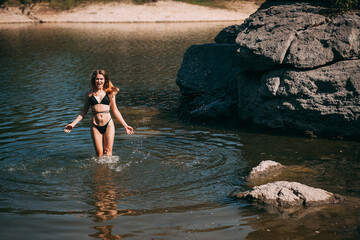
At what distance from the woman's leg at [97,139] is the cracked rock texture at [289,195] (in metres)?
3.44

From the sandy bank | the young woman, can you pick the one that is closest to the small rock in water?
the young woman

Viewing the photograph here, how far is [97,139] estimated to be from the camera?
9.23 m

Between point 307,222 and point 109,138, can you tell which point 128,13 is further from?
point 307,222

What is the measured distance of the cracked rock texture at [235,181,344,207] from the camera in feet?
22.2

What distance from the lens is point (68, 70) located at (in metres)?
21.9

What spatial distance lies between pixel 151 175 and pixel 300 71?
4.72m

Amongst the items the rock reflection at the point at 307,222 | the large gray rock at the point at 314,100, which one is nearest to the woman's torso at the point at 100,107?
the rock reflection at the point at 307,222

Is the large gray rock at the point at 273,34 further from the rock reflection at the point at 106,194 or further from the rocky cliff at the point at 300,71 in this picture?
the rock reflection at the point at 106,194

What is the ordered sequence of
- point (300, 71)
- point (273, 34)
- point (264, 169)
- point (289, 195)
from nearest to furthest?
point (289, 195), point (264, 169), point (300, 71), point (273, 34)

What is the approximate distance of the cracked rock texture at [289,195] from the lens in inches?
267

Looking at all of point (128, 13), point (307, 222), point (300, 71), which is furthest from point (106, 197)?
point (128, 13)

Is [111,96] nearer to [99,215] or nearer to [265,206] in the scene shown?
[99,215]

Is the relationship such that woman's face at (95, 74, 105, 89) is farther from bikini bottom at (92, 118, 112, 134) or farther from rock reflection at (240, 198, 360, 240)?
rock reflection at (240, 198, 360, 240)

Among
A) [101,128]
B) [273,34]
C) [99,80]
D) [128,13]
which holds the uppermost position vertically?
[128,13]
